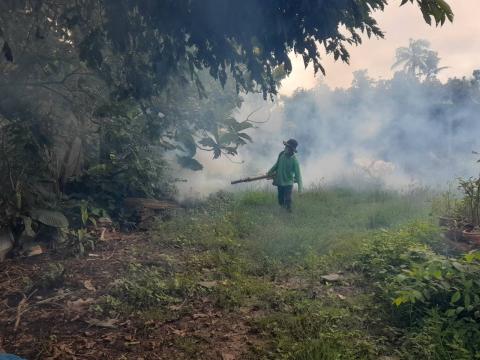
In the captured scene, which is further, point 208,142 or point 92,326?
point 208,142

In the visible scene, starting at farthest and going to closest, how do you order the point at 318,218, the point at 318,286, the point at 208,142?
the point at 208,142, the point at 318,218, the point at 318,286

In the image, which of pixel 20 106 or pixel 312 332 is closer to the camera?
pixel 312 332

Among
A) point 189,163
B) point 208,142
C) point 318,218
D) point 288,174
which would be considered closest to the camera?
point 318,218

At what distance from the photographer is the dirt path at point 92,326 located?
3.60 m

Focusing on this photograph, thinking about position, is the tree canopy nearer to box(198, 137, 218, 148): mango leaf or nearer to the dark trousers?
the dark trousers

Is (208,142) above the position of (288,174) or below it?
above

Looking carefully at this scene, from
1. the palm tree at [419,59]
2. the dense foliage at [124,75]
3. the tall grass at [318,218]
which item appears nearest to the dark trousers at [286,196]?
the tall grass at [318,218]

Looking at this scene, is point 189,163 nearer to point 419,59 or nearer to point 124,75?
point 124,75

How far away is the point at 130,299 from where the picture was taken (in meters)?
Answer: 4.43

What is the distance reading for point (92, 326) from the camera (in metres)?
3.98

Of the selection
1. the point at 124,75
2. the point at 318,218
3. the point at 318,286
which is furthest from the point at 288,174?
the point at 124,75

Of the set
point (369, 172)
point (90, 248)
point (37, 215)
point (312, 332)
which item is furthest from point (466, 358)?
point (369, 172)

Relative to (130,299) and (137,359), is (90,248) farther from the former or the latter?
(137,359)

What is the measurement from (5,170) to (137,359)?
3941 millimetres
